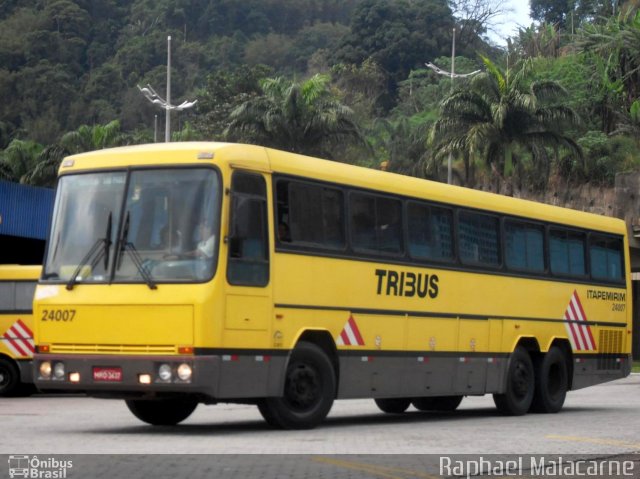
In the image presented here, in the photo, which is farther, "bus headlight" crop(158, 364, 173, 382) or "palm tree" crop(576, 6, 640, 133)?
"palm tree" crop(576, 6, 640, 133)

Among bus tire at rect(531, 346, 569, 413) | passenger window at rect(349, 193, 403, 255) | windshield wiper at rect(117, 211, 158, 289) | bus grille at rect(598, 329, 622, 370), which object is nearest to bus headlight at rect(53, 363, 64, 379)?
windshield wiper at rect(117, 211, 158, 289)

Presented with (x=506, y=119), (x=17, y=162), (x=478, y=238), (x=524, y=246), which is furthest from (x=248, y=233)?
(x=17, y=162)

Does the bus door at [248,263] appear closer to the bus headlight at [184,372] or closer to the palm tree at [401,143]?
the bus headlight at [184,372]

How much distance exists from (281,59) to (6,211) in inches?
3873

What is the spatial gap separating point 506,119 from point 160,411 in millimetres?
37169

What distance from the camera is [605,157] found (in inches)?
→ 2422

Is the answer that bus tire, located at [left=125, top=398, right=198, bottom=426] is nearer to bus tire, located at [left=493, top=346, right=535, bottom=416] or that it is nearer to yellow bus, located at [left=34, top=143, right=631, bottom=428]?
yellow bus, located at [left=34, top=143, right=631, bottom=428]

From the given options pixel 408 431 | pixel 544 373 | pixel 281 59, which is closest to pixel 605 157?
pixel 544 373

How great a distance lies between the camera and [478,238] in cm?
1909

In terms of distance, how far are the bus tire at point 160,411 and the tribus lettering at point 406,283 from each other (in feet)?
9.22

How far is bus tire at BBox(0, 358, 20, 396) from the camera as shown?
84.0 ft

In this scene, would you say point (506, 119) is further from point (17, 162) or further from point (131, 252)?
point (131, 252)

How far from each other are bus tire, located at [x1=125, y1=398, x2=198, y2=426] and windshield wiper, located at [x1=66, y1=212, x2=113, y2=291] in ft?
6.50
